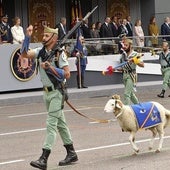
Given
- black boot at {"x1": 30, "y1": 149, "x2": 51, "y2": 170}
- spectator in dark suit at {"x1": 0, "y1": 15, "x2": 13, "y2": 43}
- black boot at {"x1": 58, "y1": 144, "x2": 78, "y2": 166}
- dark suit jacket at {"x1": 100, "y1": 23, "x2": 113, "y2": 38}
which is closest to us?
black boot at {"x1": 30, "y1": 149, "x2": 51, "y2": 170}

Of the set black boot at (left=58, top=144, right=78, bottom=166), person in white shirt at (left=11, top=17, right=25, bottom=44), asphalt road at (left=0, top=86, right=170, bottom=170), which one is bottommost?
asphalt road at (left=0, top=86, right=170, bottom=170)

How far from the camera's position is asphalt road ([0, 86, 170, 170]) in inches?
364

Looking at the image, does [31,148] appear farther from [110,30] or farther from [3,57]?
[110,30]

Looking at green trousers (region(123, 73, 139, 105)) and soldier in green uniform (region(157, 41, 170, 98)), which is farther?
soldier in green uniform (region(157, 41, 170, 98))

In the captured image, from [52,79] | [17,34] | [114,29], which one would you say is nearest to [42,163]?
[52,79]

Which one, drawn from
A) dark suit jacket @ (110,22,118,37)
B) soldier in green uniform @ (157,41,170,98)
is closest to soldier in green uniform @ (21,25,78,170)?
soldier in green uniform @ (157,41,170,98)

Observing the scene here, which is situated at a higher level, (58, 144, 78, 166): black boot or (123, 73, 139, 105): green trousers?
(123, 73, 139, 105): green trousers

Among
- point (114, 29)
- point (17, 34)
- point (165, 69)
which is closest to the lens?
point (165, 69)

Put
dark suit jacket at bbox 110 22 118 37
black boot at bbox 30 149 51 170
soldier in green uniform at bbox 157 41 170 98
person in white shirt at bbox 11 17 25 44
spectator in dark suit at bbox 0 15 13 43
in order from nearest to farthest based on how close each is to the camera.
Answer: black boot at bbox 30 149 51 170, soldier in green uniform at bbox 157 41 170 98, person in white shirt at bbox 11 17 25 44, spectator in dark suit at bbox 0 15 13 43, dark suit jacket at bbox 110 22 118 37

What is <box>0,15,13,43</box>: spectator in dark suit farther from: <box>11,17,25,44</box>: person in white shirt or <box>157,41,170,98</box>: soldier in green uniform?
<box>157,41,170,98</box>: soldier in green uniform

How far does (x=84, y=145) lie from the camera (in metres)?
11.1

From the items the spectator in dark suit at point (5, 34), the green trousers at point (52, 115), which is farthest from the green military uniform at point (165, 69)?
the green trousers at point (52, 115)

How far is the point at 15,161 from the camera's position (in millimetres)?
9781

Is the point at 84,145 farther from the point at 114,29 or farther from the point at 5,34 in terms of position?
the point at 114,29
